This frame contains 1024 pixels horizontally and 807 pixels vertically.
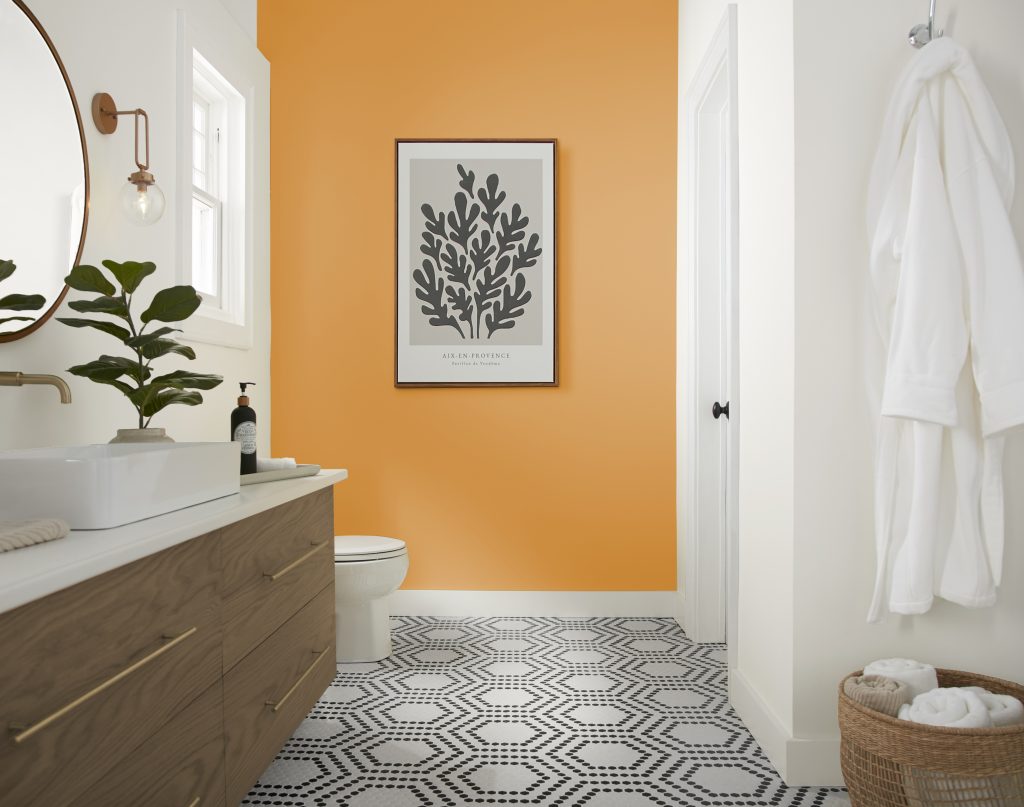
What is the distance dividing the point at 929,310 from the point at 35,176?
1.97 metres

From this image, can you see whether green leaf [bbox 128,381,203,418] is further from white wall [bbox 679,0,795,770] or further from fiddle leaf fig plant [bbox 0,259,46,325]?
white wall [bbox 679,0,795,770]

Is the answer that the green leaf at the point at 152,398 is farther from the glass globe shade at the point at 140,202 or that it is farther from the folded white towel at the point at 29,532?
the folded white towel at the point at 29,532

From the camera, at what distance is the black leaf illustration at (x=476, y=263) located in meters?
3.33

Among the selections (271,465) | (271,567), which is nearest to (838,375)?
(271,567)

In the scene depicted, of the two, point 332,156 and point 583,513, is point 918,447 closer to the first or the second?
point 583,513

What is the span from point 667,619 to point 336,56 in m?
2.79

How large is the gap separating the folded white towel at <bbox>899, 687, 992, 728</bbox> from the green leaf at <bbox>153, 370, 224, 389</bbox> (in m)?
1.65

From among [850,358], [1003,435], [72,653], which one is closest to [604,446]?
[850,358]

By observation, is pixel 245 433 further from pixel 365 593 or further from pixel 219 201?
pixel 219 201

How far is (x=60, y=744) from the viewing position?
0.99 meters

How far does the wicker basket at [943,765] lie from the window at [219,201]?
235 centimetres

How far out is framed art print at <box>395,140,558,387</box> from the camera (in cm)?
333

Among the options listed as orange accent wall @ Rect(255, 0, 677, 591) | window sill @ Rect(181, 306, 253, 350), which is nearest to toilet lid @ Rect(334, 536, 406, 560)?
orange accent wall @ Rect(255, 0, 677, 591)

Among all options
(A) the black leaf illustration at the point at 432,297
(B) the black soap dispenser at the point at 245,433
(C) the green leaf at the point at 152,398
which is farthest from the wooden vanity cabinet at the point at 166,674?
(A) the black leaf illustration at the point at 432,297
